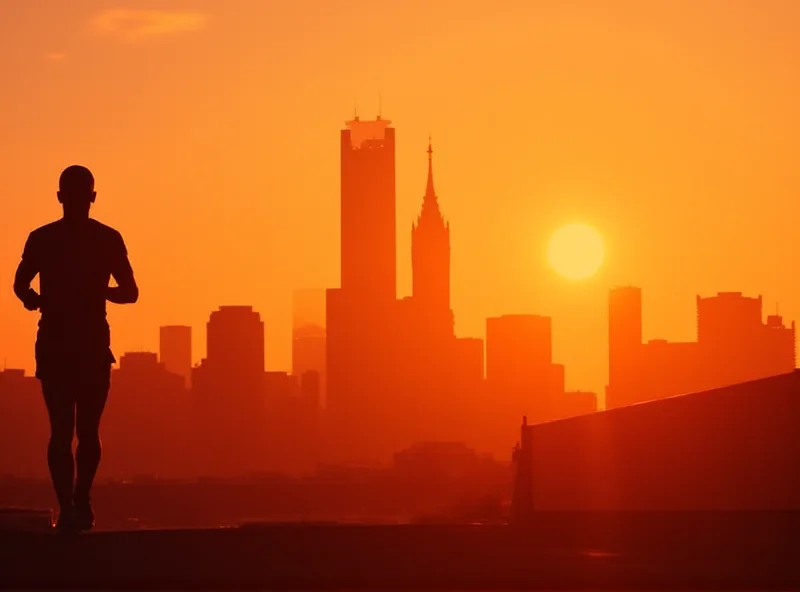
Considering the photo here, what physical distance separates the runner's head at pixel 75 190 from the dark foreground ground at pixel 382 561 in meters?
2.65

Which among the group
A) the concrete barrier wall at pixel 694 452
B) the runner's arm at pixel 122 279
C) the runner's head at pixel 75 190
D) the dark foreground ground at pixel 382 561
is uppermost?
the runner's head at pixel 75 190

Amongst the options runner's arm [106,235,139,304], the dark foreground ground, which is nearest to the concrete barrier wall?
the dark foreground ground

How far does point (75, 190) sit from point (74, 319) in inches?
36.0

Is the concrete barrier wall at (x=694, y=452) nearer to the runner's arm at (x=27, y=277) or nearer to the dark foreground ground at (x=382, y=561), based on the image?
the dark foreground ground at (x=382, y=561)

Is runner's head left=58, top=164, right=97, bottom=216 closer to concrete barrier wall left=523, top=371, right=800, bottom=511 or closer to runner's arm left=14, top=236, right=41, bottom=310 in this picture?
runner's arm left=14, top=236, right=41, bottom=310

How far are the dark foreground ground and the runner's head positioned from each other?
265 centimetres

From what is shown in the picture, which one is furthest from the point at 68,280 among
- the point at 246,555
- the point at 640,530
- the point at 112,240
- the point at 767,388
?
the point at 767,388

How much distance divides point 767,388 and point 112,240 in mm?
8145

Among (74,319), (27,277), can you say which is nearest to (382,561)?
(74,319)

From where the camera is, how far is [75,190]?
13.1 m

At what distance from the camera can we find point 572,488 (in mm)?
24031

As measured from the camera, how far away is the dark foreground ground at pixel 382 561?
9461 millimetres

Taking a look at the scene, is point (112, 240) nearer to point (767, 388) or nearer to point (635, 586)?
point (635, 586)

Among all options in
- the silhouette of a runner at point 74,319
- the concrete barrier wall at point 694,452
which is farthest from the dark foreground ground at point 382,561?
the concrete barrier wall at point 694,452
